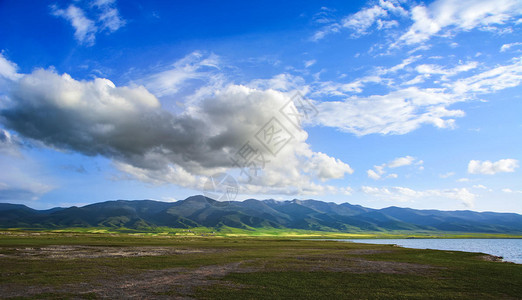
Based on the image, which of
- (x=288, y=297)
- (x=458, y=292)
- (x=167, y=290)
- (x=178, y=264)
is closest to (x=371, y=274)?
(x=458, y=292)

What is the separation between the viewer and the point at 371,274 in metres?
40.2

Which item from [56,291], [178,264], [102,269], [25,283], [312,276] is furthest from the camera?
[178,264]

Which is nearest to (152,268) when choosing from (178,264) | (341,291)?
(178,264)

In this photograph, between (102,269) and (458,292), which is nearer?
(458,292)

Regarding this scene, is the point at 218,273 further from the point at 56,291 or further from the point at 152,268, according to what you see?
the point at 56,291

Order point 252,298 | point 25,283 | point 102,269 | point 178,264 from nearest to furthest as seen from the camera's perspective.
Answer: point 252,298 → point 25,283 → point 102,269 → point 178,264

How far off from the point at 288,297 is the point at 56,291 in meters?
24.0

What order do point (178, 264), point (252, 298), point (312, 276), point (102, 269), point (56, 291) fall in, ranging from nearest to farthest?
point (252, 298) < point (56, 291) < point (312, 276) < point (102, 269) < point (178, 264)

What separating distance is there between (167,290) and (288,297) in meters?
12.9

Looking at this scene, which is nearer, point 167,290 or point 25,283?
point 167,290

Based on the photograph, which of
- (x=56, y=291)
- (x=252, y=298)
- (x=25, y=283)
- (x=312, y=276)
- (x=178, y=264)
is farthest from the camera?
(x=178, y=264)

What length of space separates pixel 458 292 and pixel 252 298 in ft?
72.9

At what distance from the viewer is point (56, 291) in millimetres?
29344

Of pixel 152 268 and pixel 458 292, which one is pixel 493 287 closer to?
pixel 458 292
